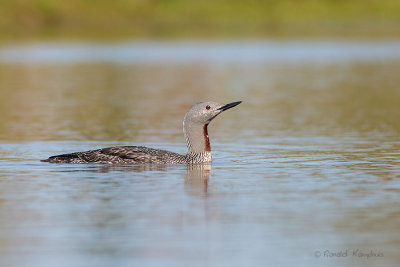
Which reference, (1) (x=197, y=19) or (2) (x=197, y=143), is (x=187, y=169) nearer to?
(2) (x=197, y=143)

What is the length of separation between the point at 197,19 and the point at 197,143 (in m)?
129

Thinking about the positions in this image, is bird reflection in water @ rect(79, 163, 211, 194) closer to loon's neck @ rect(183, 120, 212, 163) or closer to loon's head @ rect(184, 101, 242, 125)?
loon's neck @ rect(183, 120, 212, 163)

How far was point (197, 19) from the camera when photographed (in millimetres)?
148250

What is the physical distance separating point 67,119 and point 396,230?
60.2ft

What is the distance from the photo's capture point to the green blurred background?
117m

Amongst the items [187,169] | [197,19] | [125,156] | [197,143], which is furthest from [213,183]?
[197,19]

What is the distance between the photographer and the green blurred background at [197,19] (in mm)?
117188

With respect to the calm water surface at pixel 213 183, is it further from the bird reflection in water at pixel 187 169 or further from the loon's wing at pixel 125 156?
the loon's wing at pixel 125 156

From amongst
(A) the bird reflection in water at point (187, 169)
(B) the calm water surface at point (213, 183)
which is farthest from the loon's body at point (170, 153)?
(B) the calm water surface at point (213, 183)

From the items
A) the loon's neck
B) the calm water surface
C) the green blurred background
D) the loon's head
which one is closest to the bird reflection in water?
the calm water surface

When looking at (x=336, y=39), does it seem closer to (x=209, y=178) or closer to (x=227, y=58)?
(x=227, y=58)

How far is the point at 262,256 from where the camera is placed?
1250 cm

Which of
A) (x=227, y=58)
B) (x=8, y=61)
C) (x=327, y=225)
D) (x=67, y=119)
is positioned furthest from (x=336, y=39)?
(x=327, y=225)

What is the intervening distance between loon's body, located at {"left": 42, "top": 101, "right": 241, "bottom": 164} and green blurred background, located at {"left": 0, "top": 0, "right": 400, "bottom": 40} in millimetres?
84965
